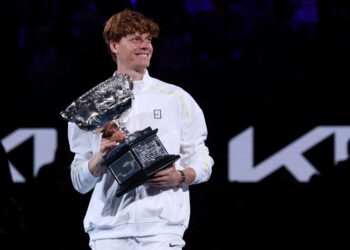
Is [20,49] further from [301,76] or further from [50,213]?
[301,76]

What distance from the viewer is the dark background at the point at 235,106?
5.78 metres

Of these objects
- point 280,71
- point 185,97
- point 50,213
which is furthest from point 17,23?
point 185,97

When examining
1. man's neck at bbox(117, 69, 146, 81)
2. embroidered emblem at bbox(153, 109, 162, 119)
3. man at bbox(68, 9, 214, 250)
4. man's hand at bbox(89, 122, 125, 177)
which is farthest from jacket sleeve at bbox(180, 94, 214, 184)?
man's hand at bbox(89, 122, 125, 177)

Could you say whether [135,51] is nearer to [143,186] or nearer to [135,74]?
[135,74]

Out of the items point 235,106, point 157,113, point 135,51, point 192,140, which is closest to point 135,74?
point 135,51

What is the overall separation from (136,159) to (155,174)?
0.11 metres

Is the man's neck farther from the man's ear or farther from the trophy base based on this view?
the trophy base

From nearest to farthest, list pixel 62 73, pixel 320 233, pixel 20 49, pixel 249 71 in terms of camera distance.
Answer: pixel 320 233, pixel 249 71, pixel 62 73, pixel 20 49

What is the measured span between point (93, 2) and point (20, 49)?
0.93m

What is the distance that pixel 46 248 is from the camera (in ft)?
20.2

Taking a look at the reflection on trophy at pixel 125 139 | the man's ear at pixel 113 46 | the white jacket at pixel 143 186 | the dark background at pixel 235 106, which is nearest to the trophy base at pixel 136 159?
the reflection on trophy at pixel 125 139

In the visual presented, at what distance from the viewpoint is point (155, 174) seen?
3.30m

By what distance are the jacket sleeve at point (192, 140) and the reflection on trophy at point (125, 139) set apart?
0.98ft

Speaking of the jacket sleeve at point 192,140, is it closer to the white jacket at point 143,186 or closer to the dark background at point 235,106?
the white jacket at point 143,186
